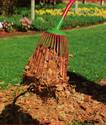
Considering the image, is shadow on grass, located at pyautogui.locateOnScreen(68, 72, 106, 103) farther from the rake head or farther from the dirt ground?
the rake head

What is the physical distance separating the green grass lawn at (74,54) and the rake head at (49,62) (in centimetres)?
165

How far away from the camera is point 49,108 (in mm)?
Result: 6777

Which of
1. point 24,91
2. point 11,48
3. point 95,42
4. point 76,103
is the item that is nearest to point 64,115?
point 76,103

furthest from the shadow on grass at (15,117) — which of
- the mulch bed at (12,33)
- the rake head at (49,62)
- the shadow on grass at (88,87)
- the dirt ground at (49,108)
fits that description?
the mulch bed at (12,33)

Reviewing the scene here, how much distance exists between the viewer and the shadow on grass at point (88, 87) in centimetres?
769

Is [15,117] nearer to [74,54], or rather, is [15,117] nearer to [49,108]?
[49,108]

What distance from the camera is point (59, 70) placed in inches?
271

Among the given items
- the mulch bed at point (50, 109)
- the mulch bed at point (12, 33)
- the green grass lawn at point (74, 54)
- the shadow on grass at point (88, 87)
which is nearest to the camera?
the mulch bed at point (50, 109)

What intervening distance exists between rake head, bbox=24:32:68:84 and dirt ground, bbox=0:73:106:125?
0.34 meters

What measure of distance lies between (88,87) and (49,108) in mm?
1669

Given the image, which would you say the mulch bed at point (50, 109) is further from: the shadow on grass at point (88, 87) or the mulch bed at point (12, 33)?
the mulch bed at point (12, 33)

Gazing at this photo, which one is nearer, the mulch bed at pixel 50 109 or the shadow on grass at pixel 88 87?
the mulch bed at pixel 50 109

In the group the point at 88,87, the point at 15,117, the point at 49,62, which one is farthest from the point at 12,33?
the point at 15,117

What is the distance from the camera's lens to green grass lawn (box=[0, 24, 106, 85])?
9297 millimetres
